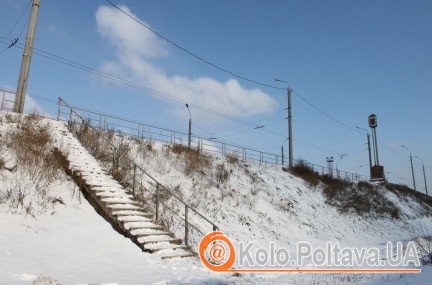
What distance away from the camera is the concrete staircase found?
10570mm

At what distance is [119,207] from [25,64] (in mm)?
9536

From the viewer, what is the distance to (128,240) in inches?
411

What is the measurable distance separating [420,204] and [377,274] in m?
38.5

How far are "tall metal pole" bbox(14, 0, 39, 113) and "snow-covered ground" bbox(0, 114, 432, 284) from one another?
1469mm

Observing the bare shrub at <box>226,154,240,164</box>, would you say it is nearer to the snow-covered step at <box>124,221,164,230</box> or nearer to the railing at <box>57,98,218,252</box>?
the railing at <box>57,98,218,252</box>

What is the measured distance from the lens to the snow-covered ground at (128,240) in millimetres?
8281

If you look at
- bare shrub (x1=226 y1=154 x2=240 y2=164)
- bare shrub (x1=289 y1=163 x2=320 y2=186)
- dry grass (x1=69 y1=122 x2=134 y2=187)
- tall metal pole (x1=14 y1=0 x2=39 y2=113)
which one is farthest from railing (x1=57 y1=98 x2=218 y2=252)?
bare shrub (x1=289 y1=163 x2=320 y2=186)

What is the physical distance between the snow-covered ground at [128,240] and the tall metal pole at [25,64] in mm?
1469

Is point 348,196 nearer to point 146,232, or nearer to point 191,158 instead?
point 191,158

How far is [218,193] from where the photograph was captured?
18906 millimetres

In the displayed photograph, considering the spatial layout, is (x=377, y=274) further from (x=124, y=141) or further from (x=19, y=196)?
(x=124, y=141)

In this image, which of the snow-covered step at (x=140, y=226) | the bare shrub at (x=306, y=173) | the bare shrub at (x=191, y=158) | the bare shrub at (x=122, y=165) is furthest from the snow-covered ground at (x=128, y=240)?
the bare shrub at (x=306, y=173)

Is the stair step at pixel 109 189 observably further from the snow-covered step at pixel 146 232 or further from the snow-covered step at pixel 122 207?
the snow-covered step at pixel 146 232

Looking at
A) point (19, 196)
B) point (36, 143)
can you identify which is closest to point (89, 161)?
point (36, 143)
